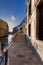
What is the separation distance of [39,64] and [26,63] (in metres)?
0.47

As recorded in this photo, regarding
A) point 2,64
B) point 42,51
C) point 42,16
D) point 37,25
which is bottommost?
point 2,64

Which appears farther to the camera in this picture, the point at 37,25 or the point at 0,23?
the point at 0,23

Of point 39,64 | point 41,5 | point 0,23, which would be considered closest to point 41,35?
point 41,5

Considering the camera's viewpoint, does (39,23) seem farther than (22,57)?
Yes

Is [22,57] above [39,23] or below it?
below

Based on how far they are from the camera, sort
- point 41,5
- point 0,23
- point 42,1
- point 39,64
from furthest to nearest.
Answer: point 0,23 < point 41,5 < point 42,1 < point 39,64

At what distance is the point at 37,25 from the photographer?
528 cm

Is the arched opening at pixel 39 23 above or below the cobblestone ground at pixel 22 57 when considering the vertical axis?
above

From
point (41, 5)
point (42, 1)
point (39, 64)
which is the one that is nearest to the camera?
point (39, 64)

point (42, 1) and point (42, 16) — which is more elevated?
point (42, 1)

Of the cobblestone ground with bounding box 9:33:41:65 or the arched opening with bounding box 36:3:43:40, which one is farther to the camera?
the arched opening with bounding box 36:3:43:40

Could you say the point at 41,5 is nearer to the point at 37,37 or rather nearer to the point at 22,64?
the point at 37,37

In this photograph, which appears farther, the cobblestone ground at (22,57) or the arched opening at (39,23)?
the arched opening at (39,23)

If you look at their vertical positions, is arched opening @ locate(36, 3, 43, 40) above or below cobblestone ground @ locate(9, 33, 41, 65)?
above
